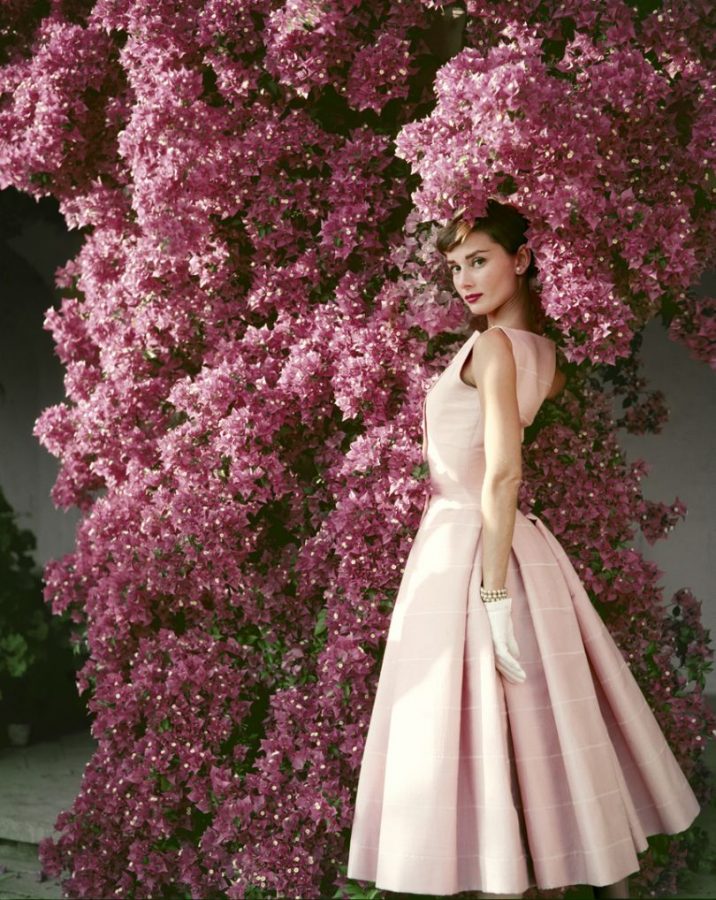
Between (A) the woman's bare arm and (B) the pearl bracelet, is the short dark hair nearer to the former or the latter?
(A) the woman's bare arm

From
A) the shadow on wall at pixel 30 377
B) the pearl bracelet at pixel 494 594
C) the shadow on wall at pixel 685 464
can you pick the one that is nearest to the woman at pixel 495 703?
the pearl bracelet at pixel 494 594

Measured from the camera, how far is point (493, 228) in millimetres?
3646

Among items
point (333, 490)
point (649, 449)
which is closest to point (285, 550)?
point (333, 490)

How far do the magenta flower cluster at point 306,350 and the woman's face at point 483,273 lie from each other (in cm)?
14

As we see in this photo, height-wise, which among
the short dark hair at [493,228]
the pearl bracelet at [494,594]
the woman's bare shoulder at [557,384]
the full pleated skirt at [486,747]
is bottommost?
the full pleated skirt at [486,747]

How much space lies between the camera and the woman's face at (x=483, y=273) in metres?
3.58

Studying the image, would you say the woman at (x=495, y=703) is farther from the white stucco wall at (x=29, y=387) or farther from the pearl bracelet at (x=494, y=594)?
the white stucco wall at (x=29, y=387)

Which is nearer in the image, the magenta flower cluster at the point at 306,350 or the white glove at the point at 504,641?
the white glove at the point at 504,641

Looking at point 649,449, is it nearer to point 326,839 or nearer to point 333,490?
point 333,490

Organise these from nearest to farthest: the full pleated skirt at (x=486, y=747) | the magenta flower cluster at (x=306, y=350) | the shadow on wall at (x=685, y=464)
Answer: the full pleated skirt at (x=486, y=747)
the magenta flower cluster at (x=306, y=350)
the shadow on wall at (x=685, y=464)

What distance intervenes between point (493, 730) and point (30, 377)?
5.55 metres

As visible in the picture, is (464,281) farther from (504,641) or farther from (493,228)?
(504,641)

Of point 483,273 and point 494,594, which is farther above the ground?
point 483,273

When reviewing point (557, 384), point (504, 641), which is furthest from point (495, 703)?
point (557, 384)
